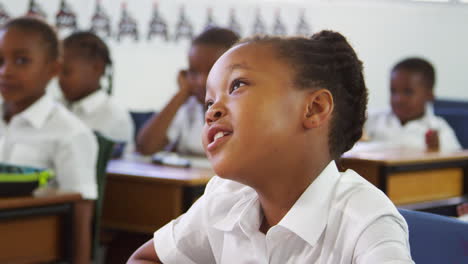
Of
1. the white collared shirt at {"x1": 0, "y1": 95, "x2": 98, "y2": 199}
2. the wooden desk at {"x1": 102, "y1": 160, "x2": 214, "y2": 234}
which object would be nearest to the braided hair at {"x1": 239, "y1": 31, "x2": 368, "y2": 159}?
the wooden desk at {"x1": 102, "y1": 160, "x2": 214, "y2": 234}

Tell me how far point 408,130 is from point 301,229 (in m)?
3.47

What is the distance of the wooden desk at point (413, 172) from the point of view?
9.73 feet

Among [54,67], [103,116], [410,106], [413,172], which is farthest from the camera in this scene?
[410,106]

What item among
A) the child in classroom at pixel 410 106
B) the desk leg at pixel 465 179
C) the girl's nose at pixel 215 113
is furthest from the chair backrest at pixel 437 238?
the child in classroom at pixel 410 106

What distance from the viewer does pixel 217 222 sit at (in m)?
0.99

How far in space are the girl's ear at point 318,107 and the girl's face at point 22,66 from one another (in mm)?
1819

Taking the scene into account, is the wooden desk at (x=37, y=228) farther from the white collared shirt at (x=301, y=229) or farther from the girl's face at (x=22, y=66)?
the white collared shirt at (x=301, y=229)

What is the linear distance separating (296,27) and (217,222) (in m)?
5.09

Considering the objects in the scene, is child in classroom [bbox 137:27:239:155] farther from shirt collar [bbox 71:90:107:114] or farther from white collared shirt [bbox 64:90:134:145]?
shirt collar [bbox 71:90:107:114]

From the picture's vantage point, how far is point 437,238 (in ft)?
3.20

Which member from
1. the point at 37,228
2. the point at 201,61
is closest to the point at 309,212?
the point at 37,228

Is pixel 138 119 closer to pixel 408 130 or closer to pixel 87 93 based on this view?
pixel 87 93

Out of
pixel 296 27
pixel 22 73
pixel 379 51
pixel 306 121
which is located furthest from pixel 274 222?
pixel 379 51

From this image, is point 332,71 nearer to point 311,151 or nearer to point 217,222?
point 311,151
